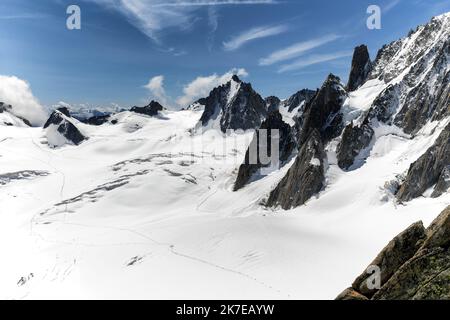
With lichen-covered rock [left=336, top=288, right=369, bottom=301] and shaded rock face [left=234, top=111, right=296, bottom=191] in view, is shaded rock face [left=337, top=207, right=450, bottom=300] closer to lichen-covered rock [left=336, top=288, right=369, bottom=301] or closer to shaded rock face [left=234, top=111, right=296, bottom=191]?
lichen-covered rock [left=336, top=288, right=369, bottom=301]

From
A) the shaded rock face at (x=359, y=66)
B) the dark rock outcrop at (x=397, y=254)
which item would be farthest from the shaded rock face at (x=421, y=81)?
the dark rock outcrop at (x=397, y=254)

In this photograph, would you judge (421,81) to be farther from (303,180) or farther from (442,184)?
(442,184)

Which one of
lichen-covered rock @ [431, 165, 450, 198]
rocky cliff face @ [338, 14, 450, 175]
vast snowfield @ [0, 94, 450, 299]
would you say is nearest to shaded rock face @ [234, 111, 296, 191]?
vast snowfield @ [0, 94, 450, 299]

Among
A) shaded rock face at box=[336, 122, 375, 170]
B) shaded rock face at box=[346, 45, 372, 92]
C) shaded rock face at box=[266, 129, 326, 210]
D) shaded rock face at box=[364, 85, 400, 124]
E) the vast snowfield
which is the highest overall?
shaded rock face at box=[346, 45, 372, 92]

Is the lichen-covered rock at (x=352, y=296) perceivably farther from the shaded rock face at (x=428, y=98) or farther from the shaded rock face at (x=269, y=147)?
the shaded rock face at (x=269, y=147)
